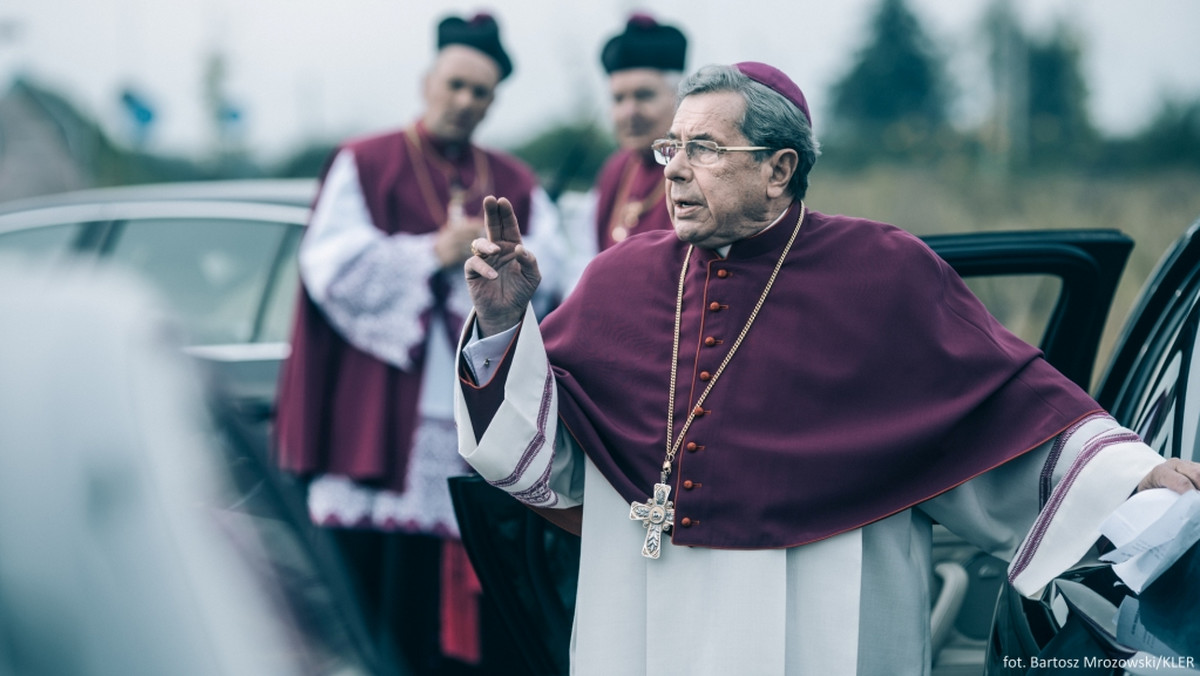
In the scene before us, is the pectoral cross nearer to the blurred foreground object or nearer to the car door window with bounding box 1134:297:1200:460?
the blurred foreground object

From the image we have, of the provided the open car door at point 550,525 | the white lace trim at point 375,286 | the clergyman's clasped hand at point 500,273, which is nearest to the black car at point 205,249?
the white lace trim at point 375,286

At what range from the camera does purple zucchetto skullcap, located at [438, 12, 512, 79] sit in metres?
4.60

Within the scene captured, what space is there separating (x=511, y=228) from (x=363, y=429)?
6.82 ft

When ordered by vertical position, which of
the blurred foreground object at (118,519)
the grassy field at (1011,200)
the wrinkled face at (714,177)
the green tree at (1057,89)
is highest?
the wrinkled face at (714,177)

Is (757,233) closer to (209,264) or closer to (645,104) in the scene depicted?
(645,104)

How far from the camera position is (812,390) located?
2.57m

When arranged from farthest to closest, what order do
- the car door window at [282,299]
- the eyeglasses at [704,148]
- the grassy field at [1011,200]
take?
the grassy field at [1011,200] → the car door window at [282,299] → the eyeglasses at [704,148]

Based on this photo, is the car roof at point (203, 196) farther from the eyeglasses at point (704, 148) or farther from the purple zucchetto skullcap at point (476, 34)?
the eyeglasses at point (704, 148)

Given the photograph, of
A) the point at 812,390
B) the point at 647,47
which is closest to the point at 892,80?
the point at 647,47

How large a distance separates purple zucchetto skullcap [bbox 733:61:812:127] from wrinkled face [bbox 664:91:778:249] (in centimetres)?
7

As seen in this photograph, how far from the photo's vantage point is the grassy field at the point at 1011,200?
598 inches

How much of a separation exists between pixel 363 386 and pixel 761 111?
2.26 metres

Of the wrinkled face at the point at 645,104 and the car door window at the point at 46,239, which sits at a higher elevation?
the wrinkled face at the point at 645,104

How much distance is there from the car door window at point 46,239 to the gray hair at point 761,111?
3.43 m
